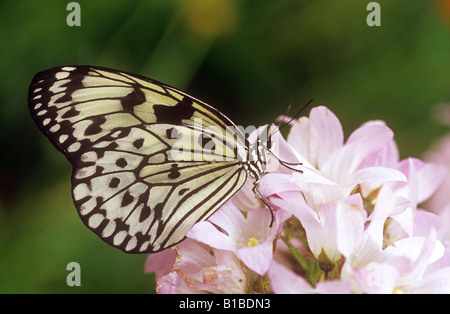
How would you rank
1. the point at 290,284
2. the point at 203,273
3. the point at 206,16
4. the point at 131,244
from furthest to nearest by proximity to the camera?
the point at 206,16 < the point at 131,244 < the point at 203,273 < the point at 290,284

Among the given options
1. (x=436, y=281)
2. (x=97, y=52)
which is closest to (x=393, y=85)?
(x=97, y=52)

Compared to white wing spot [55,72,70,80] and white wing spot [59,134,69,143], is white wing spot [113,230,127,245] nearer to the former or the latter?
white wing spot [59,134,69,143]

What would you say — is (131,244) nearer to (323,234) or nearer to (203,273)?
(203,273)

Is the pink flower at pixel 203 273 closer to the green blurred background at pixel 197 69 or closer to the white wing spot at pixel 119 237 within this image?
the white wing spot at pixel 119 237

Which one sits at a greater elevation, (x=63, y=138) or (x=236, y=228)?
(x=63, y=138)

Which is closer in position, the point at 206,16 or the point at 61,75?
the point at 61,75

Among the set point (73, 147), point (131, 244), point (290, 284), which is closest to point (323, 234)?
point (290, 284)

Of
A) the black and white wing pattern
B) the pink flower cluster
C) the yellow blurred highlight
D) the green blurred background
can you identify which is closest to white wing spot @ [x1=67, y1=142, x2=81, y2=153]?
the black and white wing pattern

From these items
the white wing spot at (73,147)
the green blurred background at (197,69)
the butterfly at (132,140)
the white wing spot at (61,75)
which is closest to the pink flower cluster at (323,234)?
the butterfly at (132,140)

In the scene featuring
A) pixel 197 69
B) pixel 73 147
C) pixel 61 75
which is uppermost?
pixel 197 69
